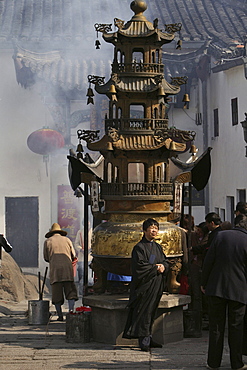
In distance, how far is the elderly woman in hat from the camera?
13906 mm

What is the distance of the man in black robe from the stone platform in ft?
1.83

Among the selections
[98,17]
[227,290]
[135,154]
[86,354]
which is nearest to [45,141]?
[98,17]

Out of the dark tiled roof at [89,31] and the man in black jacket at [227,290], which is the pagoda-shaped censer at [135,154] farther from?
the dark tiled roof at [89,31]

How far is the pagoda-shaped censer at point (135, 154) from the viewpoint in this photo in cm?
1147

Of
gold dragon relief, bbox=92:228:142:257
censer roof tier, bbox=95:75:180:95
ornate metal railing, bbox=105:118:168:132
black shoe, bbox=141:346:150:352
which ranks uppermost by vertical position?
censer roof tier, bbox=95:75:180:95

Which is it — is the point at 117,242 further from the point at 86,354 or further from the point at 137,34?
the point at 137,34

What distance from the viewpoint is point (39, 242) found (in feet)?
89.4

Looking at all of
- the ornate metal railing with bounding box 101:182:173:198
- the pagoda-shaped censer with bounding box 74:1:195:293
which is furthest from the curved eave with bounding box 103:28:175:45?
the ornate metal railing with bounding box 101:182:173:198

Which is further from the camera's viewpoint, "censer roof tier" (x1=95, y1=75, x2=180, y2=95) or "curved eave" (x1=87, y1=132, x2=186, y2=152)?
"censer roof tier" (x1=95, y1=75, x2=180, y2=95)

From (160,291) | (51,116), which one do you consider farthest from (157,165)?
(51,116)

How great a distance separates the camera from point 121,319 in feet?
36.0

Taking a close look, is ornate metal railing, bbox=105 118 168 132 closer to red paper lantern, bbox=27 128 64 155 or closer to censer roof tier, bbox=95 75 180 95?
censer roof tier, bbox=95 75 180 95

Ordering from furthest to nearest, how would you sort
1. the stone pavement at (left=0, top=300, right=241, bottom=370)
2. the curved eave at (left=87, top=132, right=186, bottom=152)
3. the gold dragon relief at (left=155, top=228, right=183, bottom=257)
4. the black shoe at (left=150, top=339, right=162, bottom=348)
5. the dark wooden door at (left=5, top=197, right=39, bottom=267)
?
the dark wooden door at (left=5, top=197, right=39, bottom=267)
the curved eave at (left=87, top=132, right=186, bottom=152)
the gold dragon relief at (left=155, top=228, right=183, bottom=257)
the black shoe at (left=150, top=339, right=162, bottom=348)
the stone pavement at (left=0, top=300, right=241, bottom=370)

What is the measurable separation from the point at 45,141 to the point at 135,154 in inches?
581
